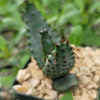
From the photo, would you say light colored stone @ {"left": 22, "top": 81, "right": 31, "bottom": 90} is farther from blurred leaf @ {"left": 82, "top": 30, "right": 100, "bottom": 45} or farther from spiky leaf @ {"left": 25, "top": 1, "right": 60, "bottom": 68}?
blurred leaf @ {"left": 82, "top": 30, "right": 100, "bottom": 45}

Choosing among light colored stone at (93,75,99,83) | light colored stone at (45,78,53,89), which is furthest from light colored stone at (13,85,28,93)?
light colored stone at (93,75,99,83)

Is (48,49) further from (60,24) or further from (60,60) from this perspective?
(60,24)

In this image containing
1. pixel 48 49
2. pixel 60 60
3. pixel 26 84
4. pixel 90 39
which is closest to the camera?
pixel 60 60

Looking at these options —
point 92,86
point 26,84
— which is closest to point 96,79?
point 92,86

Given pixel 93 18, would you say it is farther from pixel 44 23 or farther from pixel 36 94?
pixel 36 94

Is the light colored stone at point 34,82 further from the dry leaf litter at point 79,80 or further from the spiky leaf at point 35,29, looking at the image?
the spiky leaf at point 35,29

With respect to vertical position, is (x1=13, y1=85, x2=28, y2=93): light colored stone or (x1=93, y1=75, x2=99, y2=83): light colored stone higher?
(x1=93, y1=75, x2=99, y2=83): light colored stone
